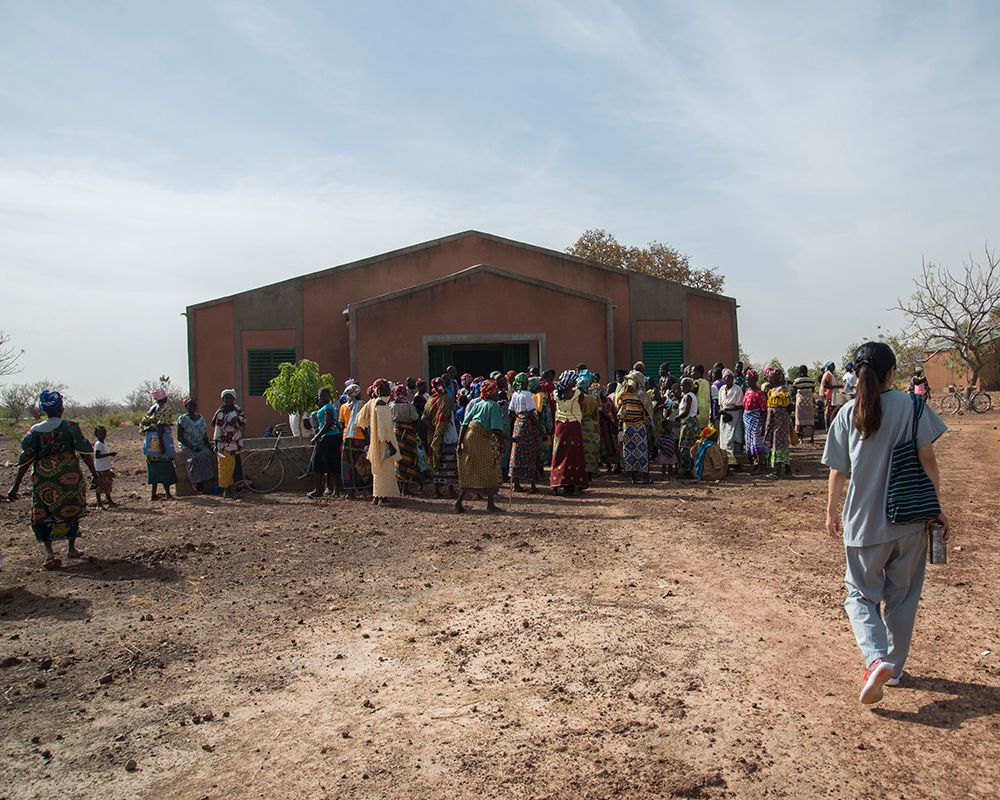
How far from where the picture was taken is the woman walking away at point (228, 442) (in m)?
12.9

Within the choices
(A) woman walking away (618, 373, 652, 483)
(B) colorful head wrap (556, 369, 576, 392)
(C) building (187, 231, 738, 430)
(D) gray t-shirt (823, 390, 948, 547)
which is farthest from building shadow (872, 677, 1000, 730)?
(C) building (187, 231, 738, 430)

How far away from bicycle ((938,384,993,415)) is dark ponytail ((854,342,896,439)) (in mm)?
26319

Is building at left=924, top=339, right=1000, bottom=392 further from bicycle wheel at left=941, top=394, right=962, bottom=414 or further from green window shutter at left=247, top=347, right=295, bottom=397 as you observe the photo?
green window shutter at left=247, top=347, right=295, bottom=397

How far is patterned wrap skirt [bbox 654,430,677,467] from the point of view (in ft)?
44.1

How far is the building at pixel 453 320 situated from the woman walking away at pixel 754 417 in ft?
20.4

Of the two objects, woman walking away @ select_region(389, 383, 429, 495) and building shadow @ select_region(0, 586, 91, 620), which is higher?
woman walking away @ select_region(389, 383, 429, 495)

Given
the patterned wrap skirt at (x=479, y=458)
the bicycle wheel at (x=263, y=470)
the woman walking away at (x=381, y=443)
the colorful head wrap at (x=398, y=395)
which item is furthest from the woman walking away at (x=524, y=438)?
the bicycle wheel at (x=263, y=470)

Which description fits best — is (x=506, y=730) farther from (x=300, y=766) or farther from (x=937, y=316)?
(x=937, y=316)

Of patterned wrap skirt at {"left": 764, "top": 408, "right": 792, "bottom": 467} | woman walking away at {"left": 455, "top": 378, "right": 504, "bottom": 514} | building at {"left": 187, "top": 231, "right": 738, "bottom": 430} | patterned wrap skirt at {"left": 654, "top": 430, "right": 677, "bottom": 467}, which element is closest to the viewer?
woman walking away at {"left": 455, "top": 378, "right": 504, "bottom": 514}

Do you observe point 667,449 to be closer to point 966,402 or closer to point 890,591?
point 890,591

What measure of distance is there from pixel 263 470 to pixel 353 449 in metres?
2.25

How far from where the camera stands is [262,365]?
67.9 ft

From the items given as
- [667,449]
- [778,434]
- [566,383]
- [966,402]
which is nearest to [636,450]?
[667,449]

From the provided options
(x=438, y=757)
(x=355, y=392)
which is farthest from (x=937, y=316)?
(x=438, y=757)
